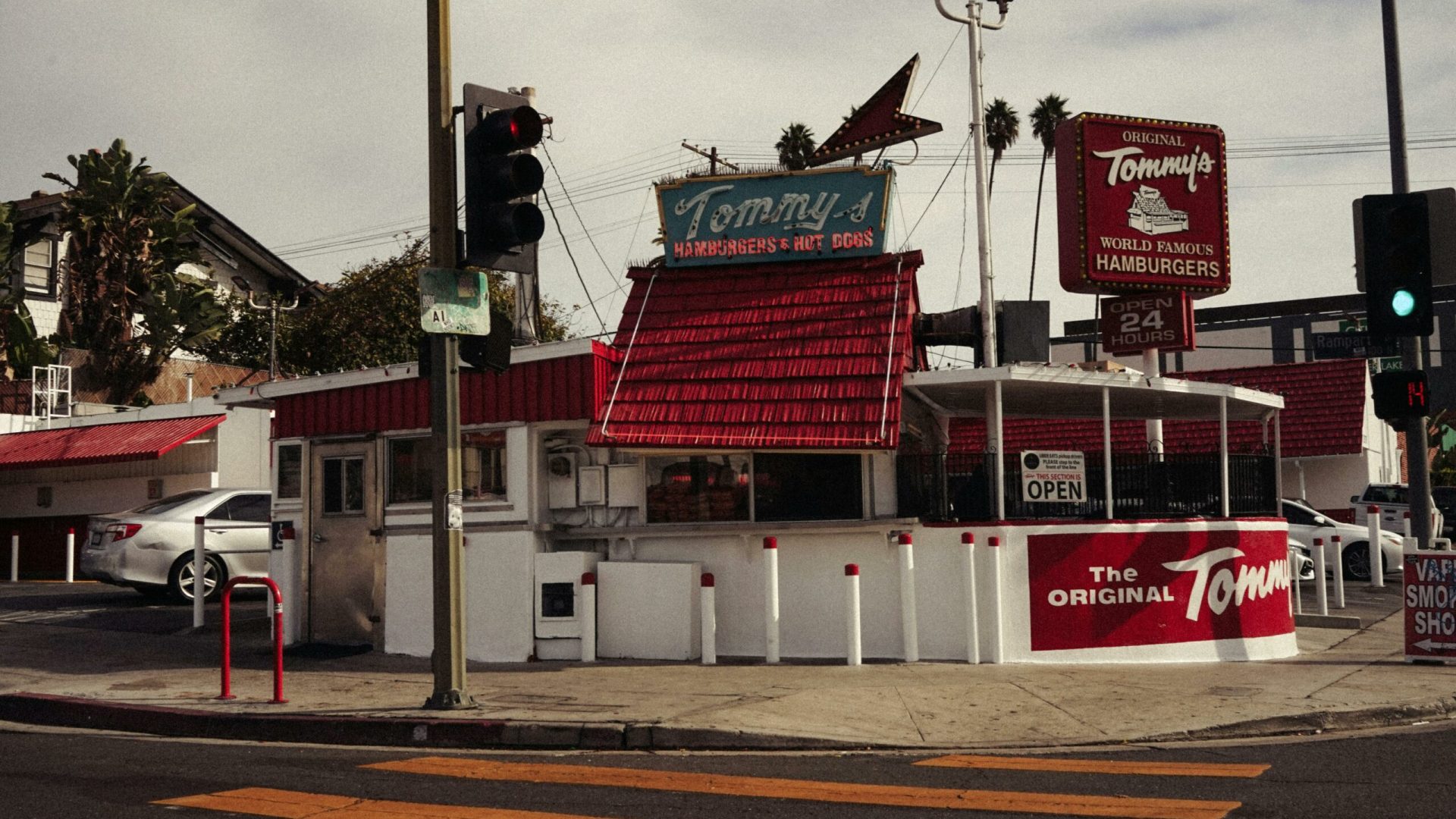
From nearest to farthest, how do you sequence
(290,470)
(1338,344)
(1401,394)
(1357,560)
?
(1401,394), (290,470), (1357,560), (1338,344)

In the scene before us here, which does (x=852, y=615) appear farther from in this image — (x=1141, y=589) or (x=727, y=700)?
(x=1141, y=589)

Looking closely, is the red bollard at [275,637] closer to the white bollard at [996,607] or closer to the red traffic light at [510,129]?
the red traffic light at [510,129]

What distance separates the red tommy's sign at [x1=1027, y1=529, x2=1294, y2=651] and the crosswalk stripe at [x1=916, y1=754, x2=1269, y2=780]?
4.86 meters

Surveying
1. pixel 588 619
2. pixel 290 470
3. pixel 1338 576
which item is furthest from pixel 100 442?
pixel 1338 576

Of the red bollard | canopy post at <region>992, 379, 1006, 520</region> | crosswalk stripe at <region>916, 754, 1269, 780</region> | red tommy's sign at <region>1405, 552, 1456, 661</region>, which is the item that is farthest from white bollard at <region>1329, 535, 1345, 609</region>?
the red bollard

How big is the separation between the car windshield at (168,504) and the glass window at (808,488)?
9.19 meters

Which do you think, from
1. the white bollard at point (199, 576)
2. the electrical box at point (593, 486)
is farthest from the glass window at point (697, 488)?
the white bollard at point (199, 576)

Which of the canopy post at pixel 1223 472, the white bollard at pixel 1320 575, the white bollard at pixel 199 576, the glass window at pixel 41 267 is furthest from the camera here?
the glass window at pixel 41 267

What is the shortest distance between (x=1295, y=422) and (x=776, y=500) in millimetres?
20234

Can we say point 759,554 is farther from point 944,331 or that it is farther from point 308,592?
point 308,592

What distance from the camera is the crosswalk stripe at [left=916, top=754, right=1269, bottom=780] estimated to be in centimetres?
798

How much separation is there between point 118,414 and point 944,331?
60.1 feet

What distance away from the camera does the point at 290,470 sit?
53.0 feet

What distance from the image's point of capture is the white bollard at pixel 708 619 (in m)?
13.6
